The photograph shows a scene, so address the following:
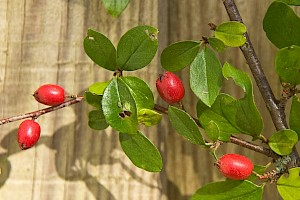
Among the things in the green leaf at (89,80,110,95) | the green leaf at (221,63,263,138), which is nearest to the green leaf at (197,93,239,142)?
the green leaf at (221,63,263,138)

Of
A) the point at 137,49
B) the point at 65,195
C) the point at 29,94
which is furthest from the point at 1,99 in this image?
the point at 137,49

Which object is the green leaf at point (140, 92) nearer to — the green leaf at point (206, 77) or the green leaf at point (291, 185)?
the green leaf at point (206, 77)

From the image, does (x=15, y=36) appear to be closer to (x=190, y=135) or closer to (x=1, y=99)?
(x=1, y=99)

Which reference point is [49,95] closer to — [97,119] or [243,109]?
[97,119]

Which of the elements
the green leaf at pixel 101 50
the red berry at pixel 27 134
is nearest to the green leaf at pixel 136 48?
the green leaf at pixel 101 50

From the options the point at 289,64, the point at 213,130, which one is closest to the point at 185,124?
the point at 213,130

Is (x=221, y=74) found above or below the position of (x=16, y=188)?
above
